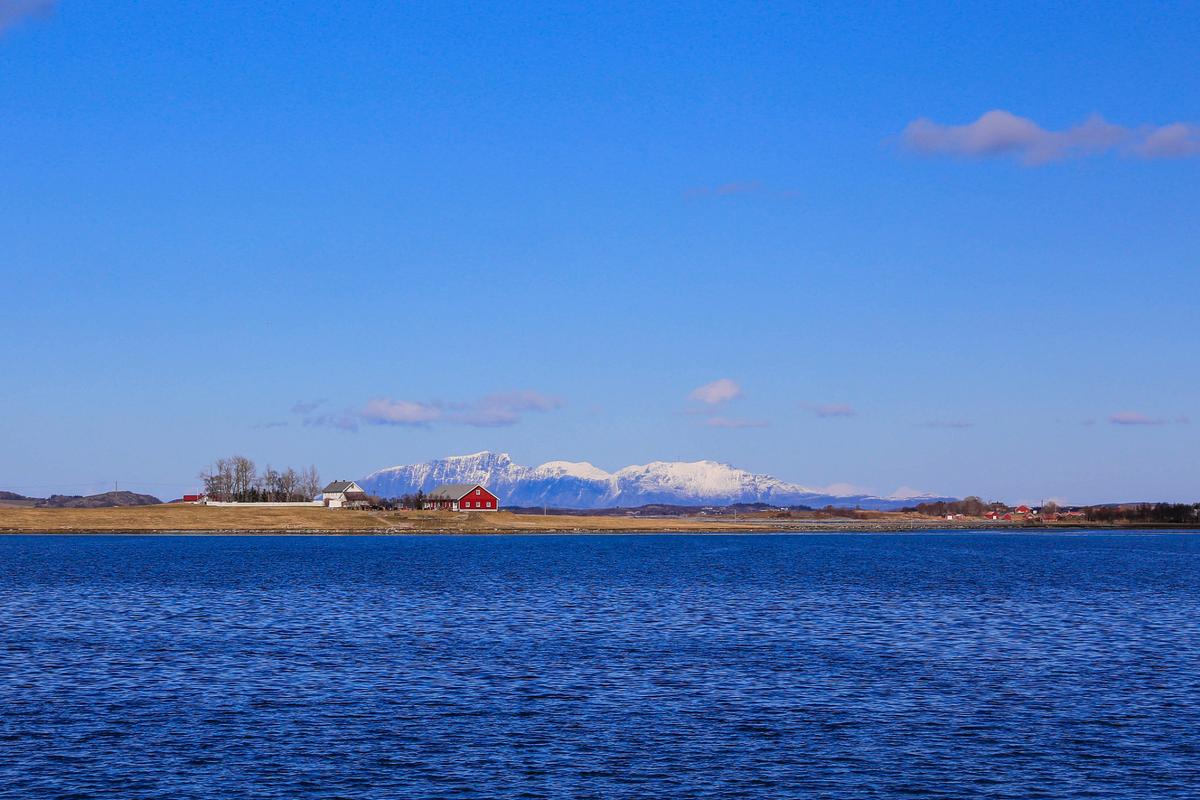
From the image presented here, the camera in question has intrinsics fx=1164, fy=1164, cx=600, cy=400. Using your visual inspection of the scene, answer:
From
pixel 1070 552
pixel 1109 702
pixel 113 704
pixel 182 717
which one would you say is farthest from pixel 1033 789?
pixel 1070 552

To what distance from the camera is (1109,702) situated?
43156 millimetres

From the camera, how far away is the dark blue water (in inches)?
1280

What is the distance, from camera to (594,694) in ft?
147

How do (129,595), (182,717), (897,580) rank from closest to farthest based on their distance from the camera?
(182,717) → (129,595) → (897,580)

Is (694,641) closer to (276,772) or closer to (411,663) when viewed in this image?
(411,663)

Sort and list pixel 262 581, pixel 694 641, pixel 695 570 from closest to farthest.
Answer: pixel 694 641, pixel 262 581, pixel 695 570

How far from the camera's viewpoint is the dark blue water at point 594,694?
32500 millimetres

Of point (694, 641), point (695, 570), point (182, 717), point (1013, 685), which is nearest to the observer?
point (182, 717)

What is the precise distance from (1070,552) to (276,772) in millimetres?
180598

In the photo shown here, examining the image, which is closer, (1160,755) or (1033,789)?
(1033,789)

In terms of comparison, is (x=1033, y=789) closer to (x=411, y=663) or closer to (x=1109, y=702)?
(x=1109, y=702)

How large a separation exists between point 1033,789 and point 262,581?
3393 inches

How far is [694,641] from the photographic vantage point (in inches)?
2402

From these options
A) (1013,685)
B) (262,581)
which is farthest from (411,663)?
(262,581)
